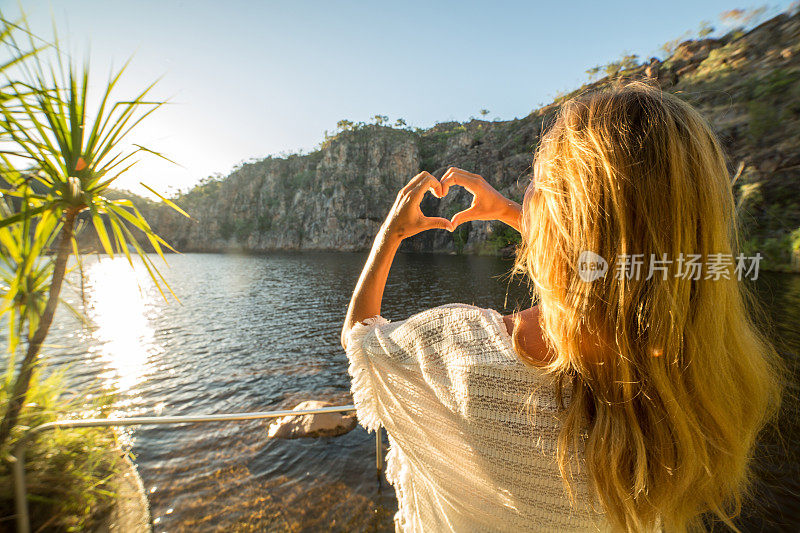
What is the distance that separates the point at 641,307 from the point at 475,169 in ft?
178

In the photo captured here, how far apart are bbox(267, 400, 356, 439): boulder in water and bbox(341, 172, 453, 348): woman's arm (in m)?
5.00

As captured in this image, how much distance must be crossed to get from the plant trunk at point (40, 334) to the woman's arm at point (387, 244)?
160cm

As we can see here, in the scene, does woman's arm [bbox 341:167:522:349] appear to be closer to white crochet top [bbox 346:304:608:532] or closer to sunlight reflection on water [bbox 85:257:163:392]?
white crochet top [bbox 346:304:608:532]

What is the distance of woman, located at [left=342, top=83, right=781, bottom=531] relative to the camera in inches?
25.8

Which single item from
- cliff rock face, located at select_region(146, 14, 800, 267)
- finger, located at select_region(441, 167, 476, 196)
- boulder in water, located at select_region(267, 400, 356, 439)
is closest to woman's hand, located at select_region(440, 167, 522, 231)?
finger, located at select_region(441, 167, 476, 196)

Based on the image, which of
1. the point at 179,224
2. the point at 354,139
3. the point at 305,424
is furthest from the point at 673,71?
the point at 179,224

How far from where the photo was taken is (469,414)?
2.52 ft

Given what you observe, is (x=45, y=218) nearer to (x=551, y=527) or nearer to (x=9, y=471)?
(x=9, y=471)

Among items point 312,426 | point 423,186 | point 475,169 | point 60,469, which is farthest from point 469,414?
point 475,169

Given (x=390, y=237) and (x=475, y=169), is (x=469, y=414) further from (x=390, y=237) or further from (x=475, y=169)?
(x=475, y=169)

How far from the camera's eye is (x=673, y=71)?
106ft

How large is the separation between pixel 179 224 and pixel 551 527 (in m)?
97.7

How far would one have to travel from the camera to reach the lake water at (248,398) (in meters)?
3.78

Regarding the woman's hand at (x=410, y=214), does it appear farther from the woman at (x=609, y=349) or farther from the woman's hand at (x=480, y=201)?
the woman at (x=609, y=349)
